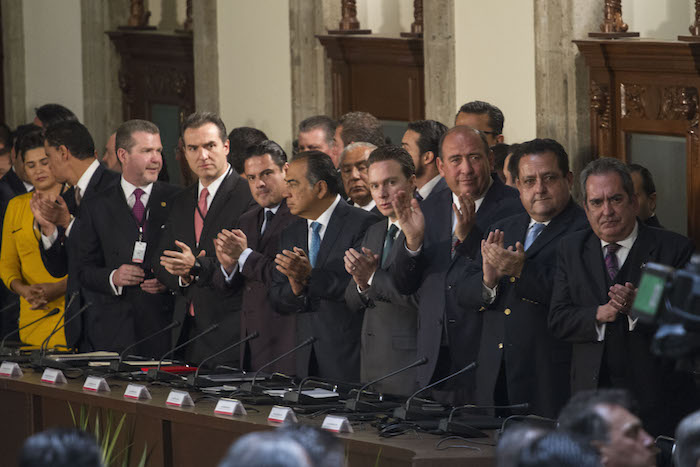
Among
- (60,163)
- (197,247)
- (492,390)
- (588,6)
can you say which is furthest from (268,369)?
(588,6)

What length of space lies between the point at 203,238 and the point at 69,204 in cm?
100

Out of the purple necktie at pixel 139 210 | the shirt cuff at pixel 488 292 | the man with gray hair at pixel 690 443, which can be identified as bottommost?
the man with gray hair at pixel 690 443

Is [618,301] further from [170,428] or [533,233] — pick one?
[170,428]

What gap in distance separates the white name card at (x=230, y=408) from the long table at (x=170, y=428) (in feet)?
0.11

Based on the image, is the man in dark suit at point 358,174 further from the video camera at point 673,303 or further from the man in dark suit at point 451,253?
the video camera at point 673,303

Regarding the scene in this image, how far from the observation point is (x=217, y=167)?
6.76 m

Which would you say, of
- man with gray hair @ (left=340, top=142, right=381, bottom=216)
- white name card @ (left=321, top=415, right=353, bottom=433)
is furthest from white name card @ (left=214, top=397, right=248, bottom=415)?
man with gray hair @ (left=340, top=142, right=381, bottom=216)

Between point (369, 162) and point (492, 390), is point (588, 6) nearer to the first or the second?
point (369, 162)

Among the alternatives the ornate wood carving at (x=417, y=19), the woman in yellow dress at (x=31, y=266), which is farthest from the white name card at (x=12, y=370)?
the ornate wood carving at (x=417, y=19)

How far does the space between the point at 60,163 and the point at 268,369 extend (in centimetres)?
179

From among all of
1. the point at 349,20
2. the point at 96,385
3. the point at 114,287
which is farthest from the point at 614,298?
the point at 349,20

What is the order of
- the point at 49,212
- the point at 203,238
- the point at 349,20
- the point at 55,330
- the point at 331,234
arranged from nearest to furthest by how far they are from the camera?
the point at 331,234 < the point at 55,330 < the point at 203,238 < the point at 49,212 < the point at 349,20

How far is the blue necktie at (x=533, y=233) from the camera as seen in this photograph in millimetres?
5309

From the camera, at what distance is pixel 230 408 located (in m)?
5.17
